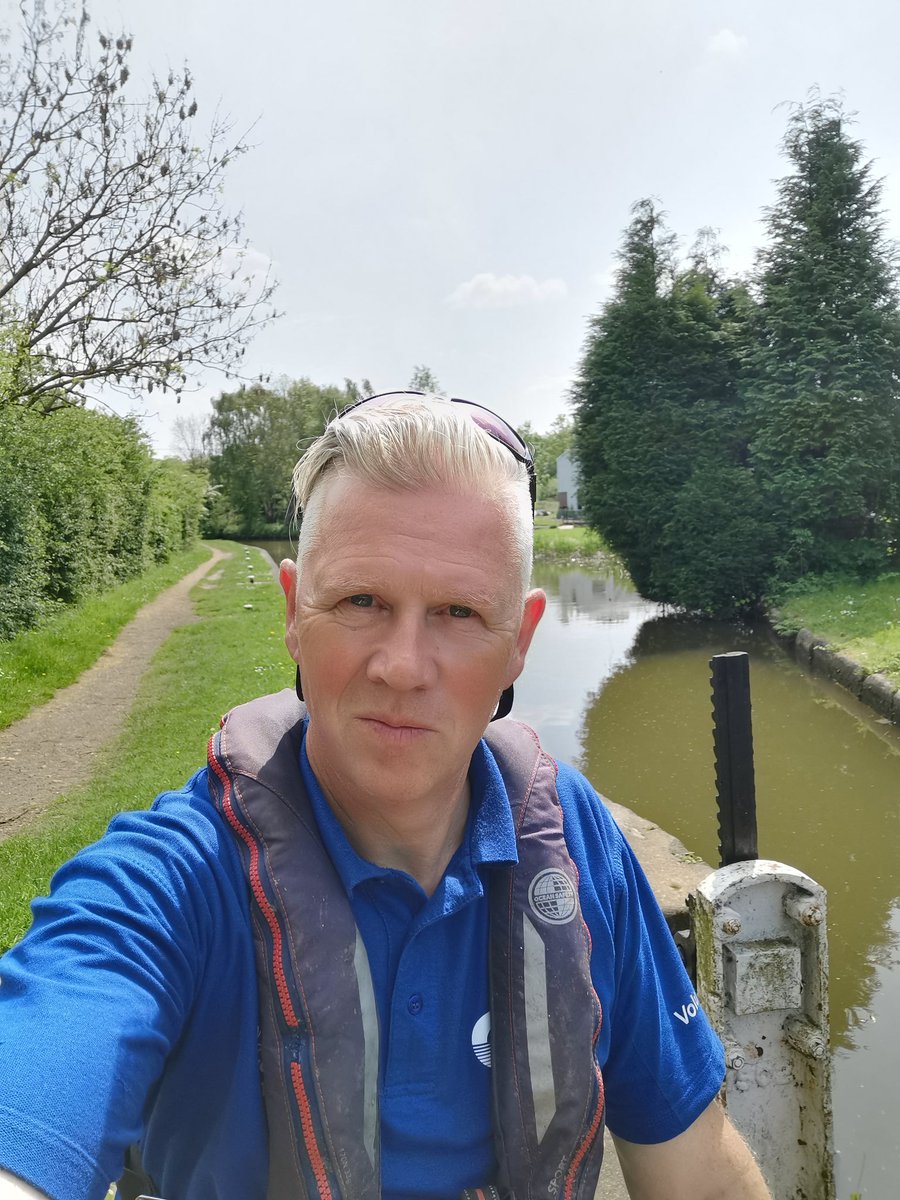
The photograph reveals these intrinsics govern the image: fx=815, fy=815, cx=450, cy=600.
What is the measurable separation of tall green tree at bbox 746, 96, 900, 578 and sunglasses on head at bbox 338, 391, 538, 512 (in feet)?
52.3

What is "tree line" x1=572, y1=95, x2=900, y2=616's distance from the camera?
15648mm

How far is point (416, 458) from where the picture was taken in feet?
4.05

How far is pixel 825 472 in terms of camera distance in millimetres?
15633

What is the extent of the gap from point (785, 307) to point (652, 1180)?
1731 centimetres

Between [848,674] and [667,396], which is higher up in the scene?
[667,396]

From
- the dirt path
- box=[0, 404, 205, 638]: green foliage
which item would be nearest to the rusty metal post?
the dirt path

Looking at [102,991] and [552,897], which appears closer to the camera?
[102,991]

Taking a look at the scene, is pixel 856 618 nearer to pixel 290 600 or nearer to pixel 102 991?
pixel 290 600

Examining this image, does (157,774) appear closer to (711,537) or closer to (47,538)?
(47,538)

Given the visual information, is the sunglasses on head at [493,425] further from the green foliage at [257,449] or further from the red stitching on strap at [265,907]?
the green foliage at [257,449]

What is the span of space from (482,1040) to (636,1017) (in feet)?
1.02

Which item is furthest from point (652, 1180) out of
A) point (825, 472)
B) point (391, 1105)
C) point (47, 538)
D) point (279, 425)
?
point (279, 425)

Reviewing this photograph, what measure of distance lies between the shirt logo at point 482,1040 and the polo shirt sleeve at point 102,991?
0.40 m

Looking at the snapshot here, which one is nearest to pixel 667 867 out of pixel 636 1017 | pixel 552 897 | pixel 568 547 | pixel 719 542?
pixel 636 1017
